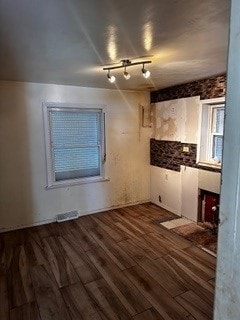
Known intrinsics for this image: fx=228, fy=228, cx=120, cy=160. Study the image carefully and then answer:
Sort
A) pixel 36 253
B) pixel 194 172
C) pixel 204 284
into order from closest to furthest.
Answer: pixel 204 284
pixel 36 253
pixel 194 172

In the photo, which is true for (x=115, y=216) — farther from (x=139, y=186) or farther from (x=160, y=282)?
(x=160, y=282)

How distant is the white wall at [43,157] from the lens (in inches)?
137

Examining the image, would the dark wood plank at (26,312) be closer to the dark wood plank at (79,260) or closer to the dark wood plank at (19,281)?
the dark wood plank at (19,281)

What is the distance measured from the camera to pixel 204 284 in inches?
93.5

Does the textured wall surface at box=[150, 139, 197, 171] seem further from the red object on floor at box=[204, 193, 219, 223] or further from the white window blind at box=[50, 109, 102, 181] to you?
the white window blind at box=[50, 109, 102, 181]

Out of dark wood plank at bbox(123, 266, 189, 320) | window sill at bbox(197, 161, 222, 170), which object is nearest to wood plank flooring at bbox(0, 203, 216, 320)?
dark wood plank at bbox(123, 266, 189, 320)

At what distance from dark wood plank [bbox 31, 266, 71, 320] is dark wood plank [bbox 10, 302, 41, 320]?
4 centimetres

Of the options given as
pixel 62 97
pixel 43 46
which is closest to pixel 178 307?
pixel 43 46

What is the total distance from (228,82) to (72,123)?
3.64 metres

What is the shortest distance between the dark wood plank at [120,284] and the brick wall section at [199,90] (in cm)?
255

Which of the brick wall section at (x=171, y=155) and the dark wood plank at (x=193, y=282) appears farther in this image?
the brick wall section at (x=171, y=155)

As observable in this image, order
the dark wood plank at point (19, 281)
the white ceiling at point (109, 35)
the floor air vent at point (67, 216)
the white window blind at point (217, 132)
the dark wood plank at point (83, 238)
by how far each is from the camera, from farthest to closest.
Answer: the floor air vent at point (67, 216), the white window blind at point (217, 132), the dark wood plank at point (83, 238), the dark wood plank at point (19, 281), the white ceiling at point (109, 35)

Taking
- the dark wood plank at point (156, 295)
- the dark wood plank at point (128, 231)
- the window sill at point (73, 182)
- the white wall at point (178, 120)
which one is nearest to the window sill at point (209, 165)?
the white wall at point (178, 120)

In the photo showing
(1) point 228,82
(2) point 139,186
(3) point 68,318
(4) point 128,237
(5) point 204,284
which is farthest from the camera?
(2) point 139,186
